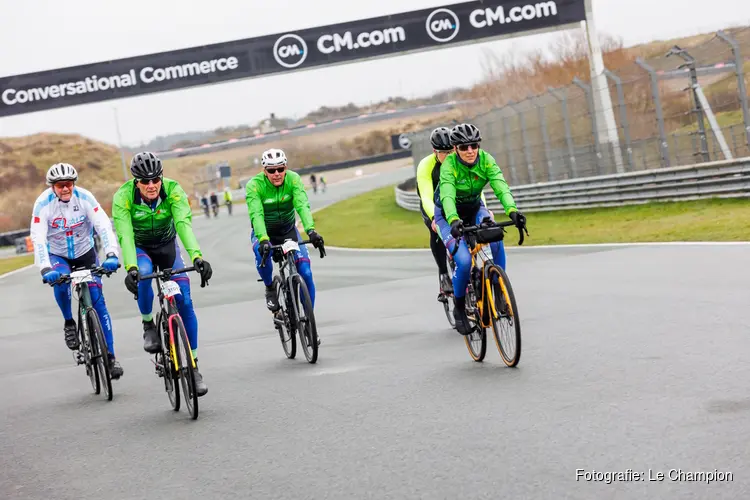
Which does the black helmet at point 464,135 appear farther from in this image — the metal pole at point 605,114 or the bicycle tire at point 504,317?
the metal pole at point 605,114

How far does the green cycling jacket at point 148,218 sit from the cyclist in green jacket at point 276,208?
1.15 m

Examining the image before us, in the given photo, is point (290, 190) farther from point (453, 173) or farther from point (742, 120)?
point (742, 120)

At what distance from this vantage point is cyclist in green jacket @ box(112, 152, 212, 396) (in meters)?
8.11

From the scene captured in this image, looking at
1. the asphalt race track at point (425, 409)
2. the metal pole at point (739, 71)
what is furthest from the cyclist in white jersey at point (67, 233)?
the metal pole at point (739, 71)

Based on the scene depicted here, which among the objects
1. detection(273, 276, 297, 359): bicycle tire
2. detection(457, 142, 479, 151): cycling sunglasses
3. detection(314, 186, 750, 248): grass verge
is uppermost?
detection(457, 142, 479, 151): cycling sunglasses

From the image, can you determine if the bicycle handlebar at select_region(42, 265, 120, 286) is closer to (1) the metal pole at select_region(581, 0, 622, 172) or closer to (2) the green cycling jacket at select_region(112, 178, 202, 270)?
(2) the green cycling jacket at select_region(112, 178, 202, 270)

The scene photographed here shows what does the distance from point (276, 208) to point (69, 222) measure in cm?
182

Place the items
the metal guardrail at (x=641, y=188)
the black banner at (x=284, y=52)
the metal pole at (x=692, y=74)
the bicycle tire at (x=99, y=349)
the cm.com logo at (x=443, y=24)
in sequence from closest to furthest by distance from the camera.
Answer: the bicycle tire at (x=99, y=349)
the metal pole at (x=692, y=74)
the metal guardrail at (x=641, y=188)
the black banner at (x=284, y=52)
the cm.com logo at (x=443, y=24)

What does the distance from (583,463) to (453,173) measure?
404cm

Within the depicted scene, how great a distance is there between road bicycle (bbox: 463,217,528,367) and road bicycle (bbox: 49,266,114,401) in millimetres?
2864

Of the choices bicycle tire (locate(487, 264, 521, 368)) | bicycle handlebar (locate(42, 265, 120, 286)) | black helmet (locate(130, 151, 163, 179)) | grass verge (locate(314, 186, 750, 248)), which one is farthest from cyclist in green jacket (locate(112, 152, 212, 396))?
grass verge (locate(314, 186, 750, 248))

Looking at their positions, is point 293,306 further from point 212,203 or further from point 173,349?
point 212,203

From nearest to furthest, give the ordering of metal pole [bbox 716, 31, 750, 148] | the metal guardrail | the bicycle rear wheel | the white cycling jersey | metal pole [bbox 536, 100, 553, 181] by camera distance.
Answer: the bicycle rear wheel < the white cycling jersey < metal pole [bbox 716, 31, 750, 148] < the metal guardrail < metal pole [bbox 536, 100, 553, 181]

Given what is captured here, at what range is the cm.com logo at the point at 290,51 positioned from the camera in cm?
3228
